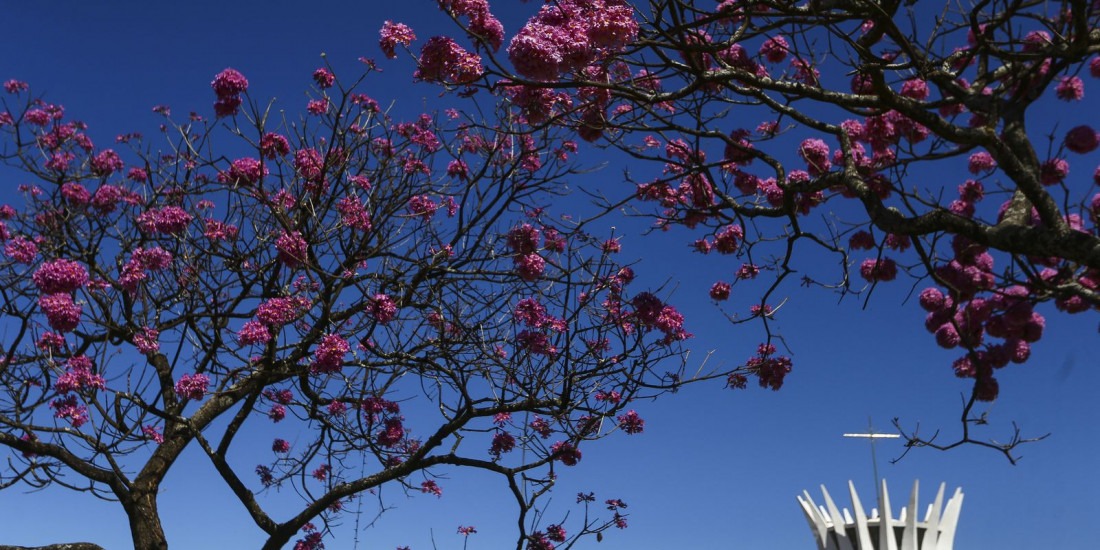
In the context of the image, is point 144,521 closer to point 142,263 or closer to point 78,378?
point 78,378

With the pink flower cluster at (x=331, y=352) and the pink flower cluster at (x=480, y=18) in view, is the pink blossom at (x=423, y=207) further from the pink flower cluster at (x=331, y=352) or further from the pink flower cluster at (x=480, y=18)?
the pink flower cluster at (x=480, y=18)

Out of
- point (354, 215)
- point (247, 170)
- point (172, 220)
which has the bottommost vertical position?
point (172, 220)

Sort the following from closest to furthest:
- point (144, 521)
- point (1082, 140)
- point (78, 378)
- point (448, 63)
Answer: point (448, 63) → point (1082, 140) → point (78, 378) → point (144, 521)

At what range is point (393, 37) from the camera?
19.6 feet

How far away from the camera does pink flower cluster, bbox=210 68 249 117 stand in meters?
7.96

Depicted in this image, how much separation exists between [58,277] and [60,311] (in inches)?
12.0

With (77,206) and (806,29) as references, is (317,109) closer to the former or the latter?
(77,206)

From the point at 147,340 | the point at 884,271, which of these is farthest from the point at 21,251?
the point at 884,271

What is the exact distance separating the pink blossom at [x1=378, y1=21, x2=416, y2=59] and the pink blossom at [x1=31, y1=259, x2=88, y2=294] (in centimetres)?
317

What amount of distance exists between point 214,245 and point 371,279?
1779 mm

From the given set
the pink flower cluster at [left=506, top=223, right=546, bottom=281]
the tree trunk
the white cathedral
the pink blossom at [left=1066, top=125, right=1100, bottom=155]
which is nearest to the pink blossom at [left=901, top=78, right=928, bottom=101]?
the pink blossom at [left=1066, top=125, right=1100, bottom=155]

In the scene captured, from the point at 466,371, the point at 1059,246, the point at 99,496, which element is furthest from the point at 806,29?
the point at 99,496

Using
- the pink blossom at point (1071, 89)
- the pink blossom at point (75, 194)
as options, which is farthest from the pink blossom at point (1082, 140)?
the pink blossom at point (75, 194)

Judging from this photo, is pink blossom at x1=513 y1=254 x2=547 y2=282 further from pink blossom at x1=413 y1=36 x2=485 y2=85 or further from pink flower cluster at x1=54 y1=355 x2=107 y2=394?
pink flower cluster at x1=54 y1=355 x2=107 y2=394
